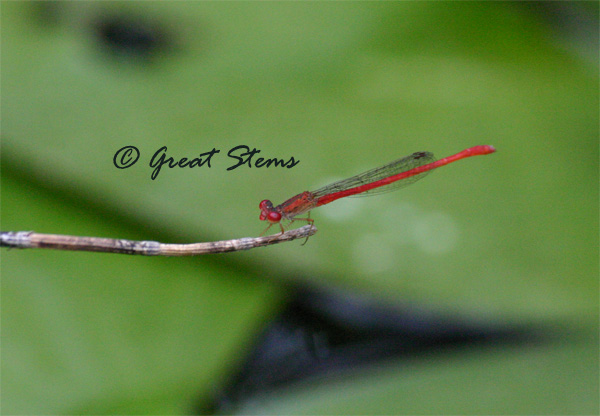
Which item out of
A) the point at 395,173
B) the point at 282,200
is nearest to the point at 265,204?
the point at 282,200

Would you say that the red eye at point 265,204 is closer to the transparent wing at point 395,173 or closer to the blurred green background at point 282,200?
the blurred green background at point 282,200

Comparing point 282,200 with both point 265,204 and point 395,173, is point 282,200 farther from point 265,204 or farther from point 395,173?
point 395,173

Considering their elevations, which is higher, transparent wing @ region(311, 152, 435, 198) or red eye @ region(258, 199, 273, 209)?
transparent wing @ region(311, 152, 435, 198)

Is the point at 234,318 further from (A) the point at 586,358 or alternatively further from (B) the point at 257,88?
(A) the point at 586,358

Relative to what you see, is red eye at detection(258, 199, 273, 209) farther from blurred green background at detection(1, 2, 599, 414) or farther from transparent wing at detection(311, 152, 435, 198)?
transparent wing at detection(311, 152, 435, 198)

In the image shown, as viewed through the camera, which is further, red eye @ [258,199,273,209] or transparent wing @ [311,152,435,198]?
transparent wing @ [311,152,435,198]

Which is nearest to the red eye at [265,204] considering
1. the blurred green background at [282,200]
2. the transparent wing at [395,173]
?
the blurred green background at [282,200]

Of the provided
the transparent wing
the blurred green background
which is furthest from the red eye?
the transparent wing

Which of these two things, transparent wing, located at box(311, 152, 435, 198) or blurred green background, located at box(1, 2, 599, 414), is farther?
transparent wing, located at box(311, 152, 435, 198)
